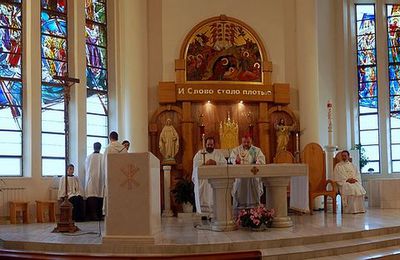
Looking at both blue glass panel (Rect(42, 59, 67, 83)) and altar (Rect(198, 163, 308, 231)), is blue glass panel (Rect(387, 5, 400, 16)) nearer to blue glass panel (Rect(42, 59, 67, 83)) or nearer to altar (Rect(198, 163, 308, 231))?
altar (Rect(198, 163, 308, 231))

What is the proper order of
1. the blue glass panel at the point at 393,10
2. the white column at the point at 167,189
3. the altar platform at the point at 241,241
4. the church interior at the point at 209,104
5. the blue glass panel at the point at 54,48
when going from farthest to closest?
the blue glass panel at the point at 393,10
the white column at the point at 167,189
the blue glass panel at the point at 54,48
the church interior at the point at 209,104
the altar platform at the point at 241,241

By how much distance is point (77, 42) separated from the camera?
1356cm

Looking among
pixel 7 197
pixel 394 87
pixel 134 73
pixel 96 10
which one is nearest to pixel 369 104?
pixel 394 87

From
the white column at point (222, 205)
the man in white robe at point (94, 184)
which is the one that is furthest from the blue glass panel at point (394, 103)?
the white column at point (222, 205)

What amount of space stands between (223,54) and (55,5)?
411cm

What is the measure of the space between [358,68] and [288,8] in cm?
286

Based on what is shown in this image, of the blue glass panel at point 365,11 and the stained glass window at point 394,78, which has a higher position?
the blue glass panel at point 365,11

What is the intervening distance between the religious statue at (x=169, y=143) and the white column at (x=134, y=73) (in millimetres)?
409

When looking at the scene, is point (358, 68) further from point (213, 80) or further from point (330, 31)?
point (213, 80)

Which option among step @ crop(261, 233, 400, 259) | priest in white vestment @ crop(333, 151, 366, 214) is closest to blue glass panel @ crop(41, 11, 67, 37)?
priest in white vestment @ crop(333, 151, 366, 214)

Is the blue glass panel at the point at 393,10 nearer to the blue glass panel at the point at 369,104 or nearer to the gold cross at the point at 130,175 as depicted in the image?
the blue glass panel at the point at 369,104

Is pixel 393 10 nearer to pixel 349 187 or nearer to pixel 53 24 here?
pixel 349 187

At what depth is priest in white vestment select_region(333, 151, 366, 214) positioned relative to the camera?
12.8m

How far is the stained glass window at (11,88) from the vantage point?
12250mm
